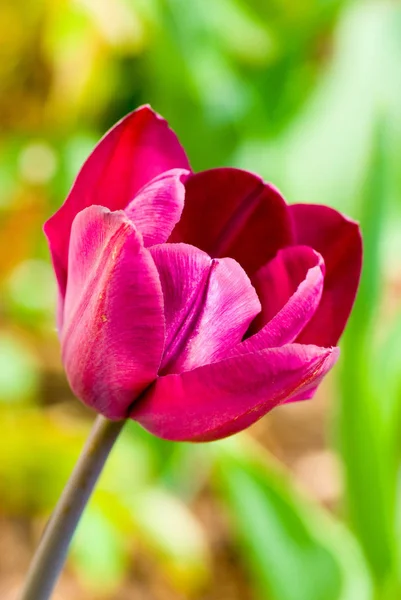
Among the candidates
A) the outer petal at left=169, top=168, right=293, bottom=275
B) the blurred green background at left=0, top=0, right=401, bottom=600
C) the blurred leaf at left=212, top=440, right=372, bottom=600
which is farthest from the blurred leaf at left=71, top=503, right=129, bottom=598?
the outer petal at left=169, top=168, right=293, bottom=275

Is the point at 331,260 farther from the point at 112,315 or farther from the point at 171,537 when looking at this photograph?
the point at 171,537

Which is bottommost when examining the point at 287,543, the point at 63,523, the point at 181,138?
the point at 287,543

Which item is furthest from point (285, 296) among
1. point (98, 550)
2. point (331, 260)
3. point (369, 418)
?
point (98, 550)

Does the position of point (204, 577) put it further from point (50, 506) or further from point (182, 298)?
point (182, 298)

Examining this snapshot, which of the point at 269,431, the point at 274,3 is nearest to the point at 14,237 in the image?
the point at 274,3

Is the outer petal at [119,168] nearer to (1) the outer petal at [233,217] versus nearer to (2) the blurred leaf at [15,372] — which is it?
(1) the outer petal at [233,217]

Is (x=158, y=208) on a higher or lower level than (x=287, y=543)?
higher
